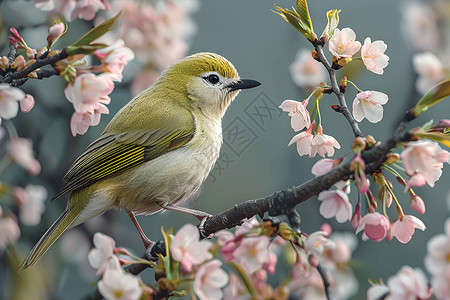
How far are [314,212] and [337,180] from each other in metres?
2.19

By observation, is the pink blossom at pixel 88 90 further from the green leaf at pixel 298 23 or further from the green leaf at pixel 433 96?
the green leaf at pixel 433 96

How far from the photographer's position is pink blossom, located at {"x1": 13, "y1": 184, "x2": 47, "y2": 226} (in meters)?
2.69

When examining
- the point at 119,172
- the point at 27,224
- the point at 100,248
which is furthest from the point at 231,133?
the point at 100,248

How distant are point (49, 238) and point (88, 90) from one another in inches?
38.2

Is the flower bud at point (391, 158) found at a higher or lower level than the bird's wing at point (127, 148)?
higher

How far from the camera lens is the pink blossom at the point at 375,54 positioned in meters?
1.75

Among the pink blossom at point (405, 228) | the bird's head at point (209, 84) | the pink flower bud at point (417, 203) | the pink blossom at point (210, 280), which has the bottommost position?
the bird's head at point (209, 84)

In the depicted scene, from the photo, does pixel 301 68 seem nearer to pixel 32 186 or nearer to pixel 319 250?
pixel 32 186

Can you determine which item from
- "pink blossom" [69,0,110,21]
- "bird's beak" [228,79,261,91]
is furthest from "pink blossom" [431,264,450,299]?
"bird's beak" [228,79,261,91]

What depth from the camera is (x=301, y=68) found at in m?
3.65

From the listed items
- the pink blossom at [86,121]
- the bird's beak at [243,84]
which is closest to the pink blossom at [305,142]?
the pink blossom at [86,121]

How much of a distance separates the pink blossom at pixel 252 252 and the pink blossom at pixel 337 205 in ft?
0.69

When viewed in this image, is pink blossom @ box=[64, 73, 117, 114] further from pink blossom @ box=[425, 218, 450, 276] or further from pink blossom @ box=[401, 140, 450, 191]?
pink blossom @ box=[425, 218, 450, 276]

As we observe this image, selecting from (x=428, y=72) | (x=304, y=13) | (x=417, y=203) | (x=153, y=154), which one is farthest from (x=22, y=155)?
(x=428, y=72)
